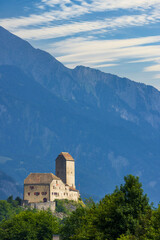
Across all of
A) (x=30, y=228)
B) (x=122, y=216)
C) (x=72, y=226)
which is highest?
(x=30, y=228)

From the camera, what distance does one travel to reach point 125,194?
282 feet

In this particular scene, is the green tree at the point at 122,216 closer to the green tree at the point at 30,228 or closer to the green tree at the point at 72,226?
the green tree at the point at 72,226

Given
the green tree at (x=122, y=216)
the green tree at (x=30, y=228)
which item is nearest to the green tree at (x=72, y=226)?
the green tree at (x=30, y=228)

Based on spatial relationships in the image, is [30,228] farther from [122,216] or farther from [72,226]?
[122,216]

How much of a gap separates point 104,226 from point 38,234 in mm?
41961

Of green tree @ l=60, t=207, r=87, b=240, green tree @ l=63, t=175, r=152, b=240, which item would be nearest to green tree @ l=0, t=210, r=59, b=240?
green tree @ l=60, t=207, r=87, b=240

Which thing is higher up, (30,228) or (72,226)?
(30,228)

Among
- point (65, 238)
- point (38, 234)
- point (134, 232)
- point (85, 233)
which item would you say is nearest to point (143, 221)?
point (134, 232)

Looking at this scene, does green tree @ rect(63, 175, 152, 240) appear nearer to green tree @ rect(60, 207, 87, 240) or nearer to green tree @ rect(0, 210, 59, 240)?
green tree @ rect(60, 207, 87, 240)

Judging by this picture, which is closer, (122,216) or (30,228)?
(122,216)

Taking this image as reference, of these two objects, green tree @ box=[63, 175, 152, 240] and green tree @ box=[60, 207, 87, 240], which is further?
green tree @ box=[60, 207, 87, 240]

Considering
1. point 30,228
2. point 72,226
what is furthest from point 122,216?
point 30,228

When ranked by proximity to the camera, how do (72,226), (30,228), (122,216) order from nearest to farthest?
(122,216) < (72,226) < (30,228)

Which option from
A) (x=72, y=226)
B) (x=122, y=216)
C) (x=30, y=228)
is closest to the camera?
(x=122, y=216)
